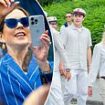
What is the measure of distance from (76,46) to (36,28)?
667 centimetres

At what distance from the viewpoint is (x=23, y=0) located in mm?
2928

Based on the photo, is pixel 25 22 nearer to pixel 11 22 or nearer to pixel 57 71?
pixel 11 22

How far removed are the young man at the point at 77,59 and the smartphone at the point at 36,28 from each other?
6.02m

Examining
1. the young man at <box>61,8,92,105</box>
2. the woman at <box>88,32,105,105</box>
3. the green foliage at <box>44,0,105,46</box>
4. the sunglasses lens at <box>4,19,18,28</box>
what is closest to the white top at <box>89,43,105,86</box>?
the woman at <box>88,32,105,105</box>

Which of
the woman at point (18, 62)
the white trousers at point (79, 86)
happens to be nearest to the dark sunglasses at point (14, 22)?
the woman at point (18, 62)

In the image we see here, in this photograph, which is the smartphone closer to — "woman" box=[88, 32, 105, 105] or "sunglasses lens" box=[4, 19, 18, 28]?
"sunglasses lens" box=[4, 19, 18, 28]

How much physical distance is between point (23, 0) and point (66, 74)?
4499mm

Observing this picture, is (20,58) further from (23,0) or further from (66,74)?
(66,74)

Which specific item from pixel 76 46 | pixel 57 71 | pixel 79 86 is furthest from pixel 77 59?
pixel 57 71

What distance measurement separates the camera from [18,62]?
2916 mm

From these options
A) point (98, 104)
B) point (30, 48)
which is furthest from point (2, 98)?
point (98, 104)

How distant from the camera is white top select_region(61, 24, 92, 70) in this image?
9.46 metres

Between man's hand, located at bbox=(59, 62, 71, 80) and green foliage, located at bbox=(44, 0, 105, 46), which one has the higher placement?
man's hand, located at bbox=(59, 62, 71, 80)

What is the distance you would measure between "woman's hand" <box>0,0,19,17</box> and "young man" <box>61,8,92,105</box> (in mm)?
6127
